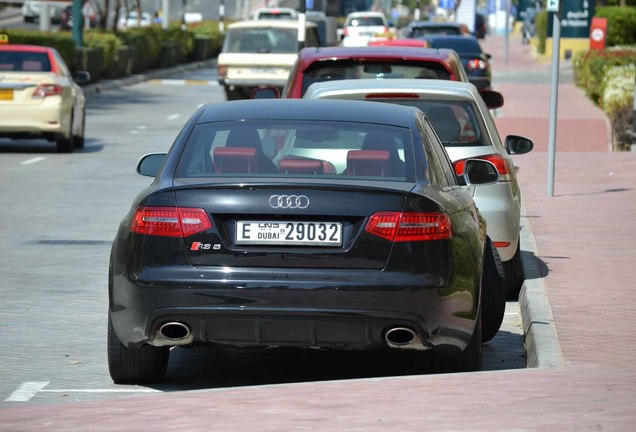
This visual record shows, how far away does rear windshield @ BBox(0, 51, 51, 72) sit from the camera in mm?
23641

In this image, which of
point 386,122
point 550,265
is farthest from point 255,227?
point 550,265

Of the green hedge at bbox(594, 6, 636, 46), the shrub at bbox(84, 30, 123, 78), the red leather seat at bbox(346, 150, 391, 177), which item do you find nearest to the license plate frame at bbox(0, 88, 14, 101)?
the red leather seat at bbox(346, 150, 391, 177)

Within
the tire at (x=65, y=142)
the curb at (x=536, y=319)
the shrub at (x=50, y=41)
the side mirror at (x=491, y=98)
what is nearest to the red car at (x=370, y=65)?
the curb at (x=536, y=319)

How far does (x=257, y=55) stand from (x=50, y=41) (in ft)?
24.0

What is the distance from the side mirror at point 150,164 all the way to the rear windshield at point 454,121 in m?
2.44

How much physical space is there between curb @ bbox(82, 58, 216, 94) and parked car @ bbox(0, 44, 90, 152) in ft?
58.5

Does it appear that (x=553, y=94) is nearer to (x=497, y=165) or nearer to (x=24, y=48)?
(x=497, y=165)

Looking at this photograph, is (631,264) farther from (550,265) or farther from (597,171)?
(597,171)

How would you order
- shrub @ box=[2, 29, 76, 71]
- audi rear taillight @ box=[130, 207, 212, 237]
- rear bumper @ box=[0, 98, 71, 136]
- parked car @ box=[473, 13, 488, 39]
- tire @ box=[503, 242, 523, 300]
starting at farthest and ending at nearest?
parked car @ box=[473, 13, 488, 39], shrub @ box=[2, 29, 76, 71], rear bumper @ box=[0, 98, 71, 136], tire @ box=[503, 242, 523, 300], audi rear taillight @ box=[130, 207, 212, 237]

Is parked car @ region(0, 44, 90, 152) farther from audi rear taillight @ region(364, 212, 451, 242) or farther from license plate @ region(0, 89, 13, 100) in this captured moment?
audi rear taillight @ region(364, 212, 451, 242)

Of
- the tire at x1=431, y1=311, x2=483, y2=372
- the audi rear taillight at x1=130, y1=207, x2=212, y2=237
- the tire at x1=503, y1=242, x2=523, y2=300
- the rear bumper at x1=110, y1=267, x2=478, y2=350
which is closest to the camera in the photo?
the rear bumper at x1=110, y1=267, x2=478, y2=350

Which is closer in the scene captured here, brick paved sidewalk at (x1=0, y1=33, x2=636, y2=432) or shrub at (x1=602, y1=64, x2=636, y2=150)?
brick paved sidewalk at (x1=0, y1=33, x2=636, y2=432)

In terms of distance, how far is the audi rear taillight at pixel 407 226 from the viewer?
723cm

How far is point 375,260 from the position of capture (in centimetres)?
722
